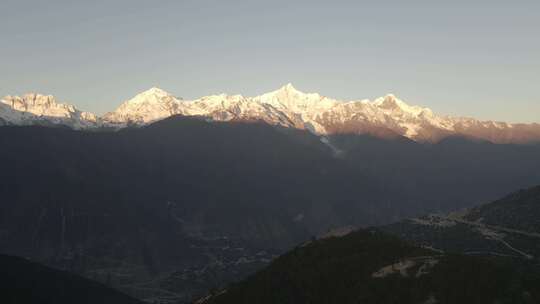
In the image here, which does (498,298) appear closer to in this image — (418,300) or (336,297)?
(418,300)

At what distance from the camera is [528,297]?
6127 inches

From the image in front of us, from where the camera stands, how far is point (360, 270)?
644 feet

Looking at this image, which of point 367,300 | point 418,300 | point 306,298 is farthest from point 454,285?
point 306,298

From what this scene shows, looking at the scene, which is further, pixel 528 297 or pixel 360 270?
pixel 360 270

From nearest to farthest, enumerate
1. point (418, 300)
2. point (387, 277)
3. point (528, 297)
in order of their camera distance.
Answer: point (528, 297) < point (418, 300) < point (387, 277)

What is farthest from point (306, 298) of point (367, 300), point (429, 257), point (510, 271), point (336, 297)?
point (510, 271)

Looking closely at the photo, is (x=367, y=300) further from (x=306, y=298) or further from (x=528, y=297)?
(x=528, y=297)

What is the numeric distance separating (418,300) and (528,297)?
82.8 feet

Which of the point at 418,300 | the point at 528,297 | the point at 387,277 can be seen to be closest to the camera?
the point at 528,297

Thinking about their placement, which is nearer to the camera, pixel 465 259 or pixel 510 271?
pixel 510 271

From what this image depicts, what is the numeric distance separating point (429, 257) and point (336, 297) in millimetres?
29146

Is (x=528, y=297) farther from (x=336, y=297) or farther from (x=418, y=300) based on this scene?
(x=336, y=297)

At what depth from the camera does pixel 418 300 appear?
552 feet

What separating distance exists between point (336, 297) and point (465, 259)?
117 ft
